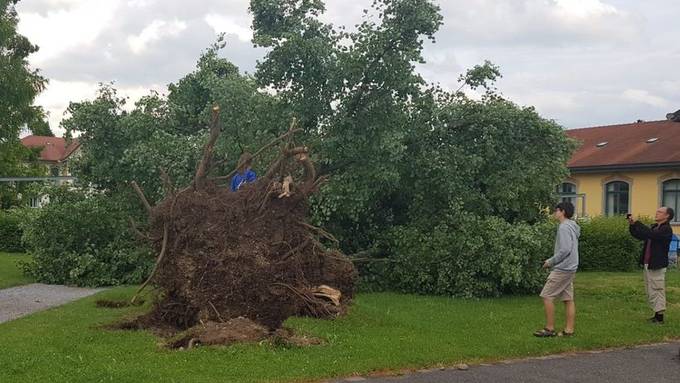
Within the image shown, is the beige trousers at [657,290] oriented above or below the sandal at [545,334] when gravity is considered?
above

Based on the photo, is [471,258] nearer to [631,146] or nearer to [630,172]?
[630,172]

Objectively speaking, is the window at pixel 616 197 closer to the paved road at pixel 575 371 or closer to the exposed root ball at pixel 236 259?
the exposed root ball at pixel 236 259

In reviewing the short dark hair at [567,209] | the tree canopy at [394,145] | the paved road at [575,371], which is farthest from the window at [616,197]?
the paved road at [575,371]

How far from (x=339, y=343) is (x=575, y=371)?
243 centimetres

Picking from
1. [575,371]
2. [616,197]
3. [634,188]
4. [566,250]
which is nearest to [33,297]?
[566,250]

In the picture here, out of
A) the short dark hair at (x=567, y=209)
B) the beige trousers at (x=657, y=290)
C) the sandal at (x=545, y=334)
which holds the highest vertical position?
the short dark hair at (x=567, y=209)

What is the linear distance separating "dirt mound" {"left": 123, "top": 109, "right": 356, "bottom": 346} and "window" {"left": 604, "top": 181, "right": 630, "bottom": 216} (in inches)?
845

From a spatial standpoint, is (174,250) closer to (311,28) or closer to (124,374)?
(124,374)

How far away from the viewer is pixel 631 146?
30438 millimetres

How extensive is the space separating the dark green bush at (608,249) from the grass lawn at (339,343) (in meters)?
7.56

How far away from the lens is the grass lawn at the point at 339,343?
22.2ft

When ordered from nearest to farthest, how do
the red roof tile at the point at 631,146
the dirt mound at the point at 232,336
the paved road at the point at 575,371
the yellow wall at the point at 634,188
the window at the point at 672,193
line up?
1. the paved road at the point at 575,371
2. the dirt mound at the point at 232,336
3. the window at the point at 672,193
4. the yellow wall at the point at 634,188
5. the red roof tile at the point at 631,146

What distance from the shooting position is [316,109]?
43.7ft

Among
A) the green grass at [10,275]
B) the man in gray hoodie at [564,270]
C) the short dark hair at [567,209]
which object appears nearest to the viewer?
the man in gray hoodie at [564,270]
